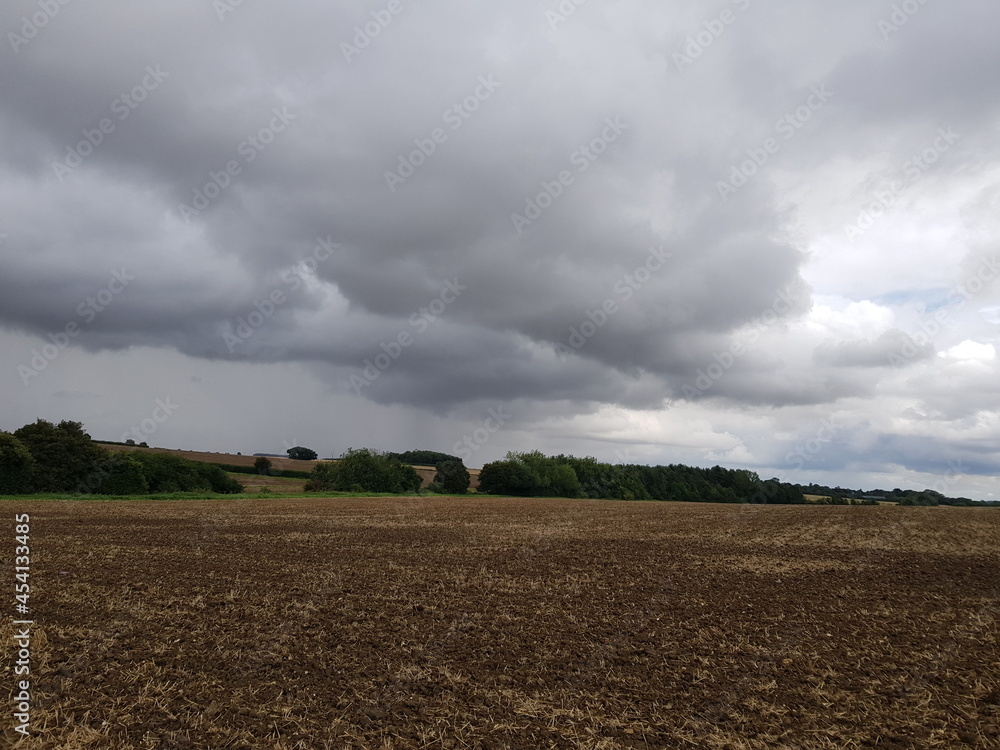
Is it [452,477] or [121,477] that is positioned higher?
[121,477]

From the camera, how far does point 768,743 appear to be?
6.84 metres

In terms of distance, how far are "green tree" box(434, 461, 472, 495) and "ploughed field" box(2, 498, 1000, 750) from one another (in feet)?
241

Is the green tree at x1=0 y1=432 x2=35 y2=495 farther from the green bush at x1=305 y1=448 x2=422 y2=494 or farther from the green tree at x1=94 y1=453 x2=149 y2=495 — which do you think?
the green bush at x1=305 y1=448 x2=422 y2=494

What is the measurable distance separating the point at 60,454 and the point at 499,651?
2180 inches

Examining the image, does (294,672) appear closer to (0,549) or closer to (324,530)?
(0,549)

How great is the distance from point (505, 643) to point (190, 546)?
49.1 feet

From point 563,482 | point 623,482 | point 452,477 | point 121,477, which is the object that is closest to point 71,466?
point 121,477

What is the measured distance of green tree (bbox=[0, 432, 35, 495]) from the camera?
45.9 metres

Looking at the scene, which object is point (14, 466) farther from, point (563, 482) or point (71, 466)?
point (563, 482)

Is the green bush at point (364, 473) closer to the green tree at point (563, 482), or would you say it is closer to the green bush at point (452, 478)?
the green bush at point (452, 478)

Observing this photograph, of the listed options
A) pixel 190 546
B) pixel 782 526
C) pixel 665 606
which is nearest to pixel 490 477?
pixel 782 526

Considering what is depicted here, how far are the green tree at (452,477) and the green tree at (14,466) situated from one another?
54.0m

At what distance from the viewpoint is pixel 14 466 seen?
46.7m

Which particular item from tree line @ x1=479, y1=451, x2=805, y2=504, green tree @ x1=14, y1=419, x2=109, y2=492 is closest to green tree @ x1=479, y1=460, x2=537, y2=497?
tree line @ x1=479, y1=451, x2=805, y2=504
